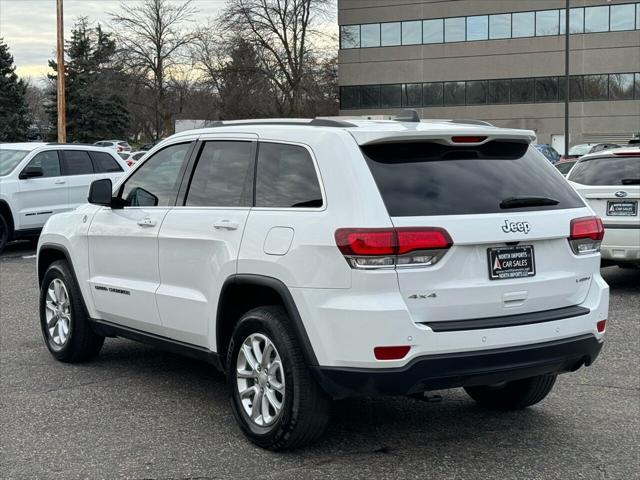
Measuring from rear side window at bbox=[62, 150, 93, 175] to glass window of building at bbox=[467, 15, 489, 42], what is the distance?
48.2m

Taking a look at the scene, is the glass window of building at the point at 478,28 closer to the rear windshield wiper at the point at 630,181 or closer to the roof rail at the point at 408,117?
the rear windshield wiper at the point at 630,181

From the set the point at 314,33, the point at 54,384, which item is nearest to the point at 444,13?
the point at 314,33

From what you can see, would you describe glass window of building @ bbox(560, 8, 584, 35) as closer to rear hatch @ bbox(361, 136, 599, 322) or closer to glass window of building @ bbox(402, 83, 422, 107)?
glass window of building @ bbox(402, 83, 422, 107)

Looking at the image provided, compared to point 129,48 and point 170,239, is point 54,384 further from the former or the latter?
point 129,48

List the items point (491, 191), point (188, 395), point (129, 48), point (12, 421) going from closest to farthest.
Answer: point (491, 191), point (12, 421), point (188, 395), point (129, 48)

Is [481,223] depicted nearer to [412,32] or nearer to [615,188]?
[615,188]

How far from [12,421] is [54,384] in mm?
871

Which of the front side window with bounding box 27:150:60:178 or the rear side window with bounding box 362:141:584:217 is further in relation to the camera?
the front side window with bounding box 27:150:60:178

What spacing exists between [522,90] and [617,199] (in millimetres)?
51676

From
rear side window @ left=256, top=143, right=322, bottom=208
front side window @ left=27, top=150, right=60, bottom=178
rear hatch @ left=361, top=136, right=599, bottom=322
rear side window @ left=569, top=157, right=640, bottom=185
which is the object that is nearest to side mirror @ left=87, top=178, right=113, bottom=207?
rear side window @ left=256, top=143, right=322, bottom=208

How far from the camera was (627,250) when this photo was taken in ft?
31.7

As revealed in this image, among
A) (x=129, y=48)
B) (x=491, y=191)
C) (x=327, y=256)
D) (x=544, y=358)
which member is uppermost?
(x=129, y=48)

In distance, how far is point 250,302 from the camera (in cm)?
491

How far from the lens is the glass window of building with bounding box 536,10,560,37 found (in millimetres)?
57562
